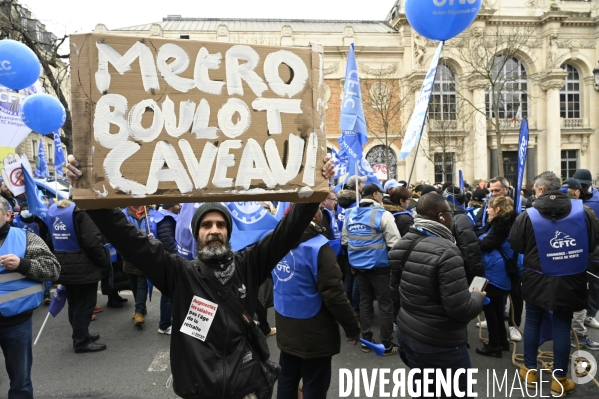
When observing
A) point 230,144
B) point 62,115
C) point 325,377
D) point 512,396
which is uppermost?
point 62,115

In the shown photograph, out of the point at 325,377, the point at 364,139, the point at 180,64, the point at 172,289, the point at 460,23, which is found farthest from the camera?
the point at 364,139

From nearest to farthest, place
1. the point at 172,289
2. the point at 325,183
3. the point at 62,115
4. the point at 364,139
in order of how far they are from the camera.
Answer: the point at 325,183
the point at 172,289
the point at 364,139
the point at 62,115

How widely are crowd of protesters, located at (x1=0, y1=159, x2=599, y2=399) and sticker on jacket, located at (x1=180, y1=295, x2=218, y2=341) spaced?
0.09 ft

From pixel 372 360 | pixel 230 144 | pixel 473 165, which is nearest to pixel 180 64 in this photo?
pixel 230 144

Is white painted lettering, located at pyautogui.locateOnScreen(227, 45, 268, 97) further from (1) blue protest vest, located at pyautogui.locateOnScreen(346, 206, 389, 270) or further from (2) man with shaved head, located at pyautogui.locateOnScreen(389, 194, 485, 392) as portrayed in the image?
(1) blue protest vest, located at pyautogui.locateOnScreen(346, 206, 389, 270)

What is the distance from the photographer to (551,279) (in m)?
3.68

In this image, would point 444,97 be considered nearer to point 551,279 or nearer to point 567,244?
point 567,244

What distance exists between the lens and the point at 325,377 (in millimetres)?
3082

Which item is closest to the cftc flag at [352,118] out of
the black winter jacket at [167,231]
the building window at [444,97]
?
the black winter jacket at [167,231]

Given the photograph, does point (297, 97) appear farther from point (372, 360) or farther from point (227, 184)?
point (372, 360)

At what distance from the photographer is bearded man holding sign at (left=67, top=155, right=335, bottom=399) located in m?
2.02

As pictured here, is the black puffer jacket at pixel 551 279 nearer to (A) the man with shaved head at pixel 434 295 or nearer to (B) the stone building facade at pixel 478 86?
(A) the man with shaved head at pixel 434 295

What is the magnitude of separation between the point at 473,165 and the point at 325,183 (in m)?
30.6

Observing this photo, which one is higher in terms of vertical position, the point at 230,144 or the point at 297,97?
the point at 297,97
